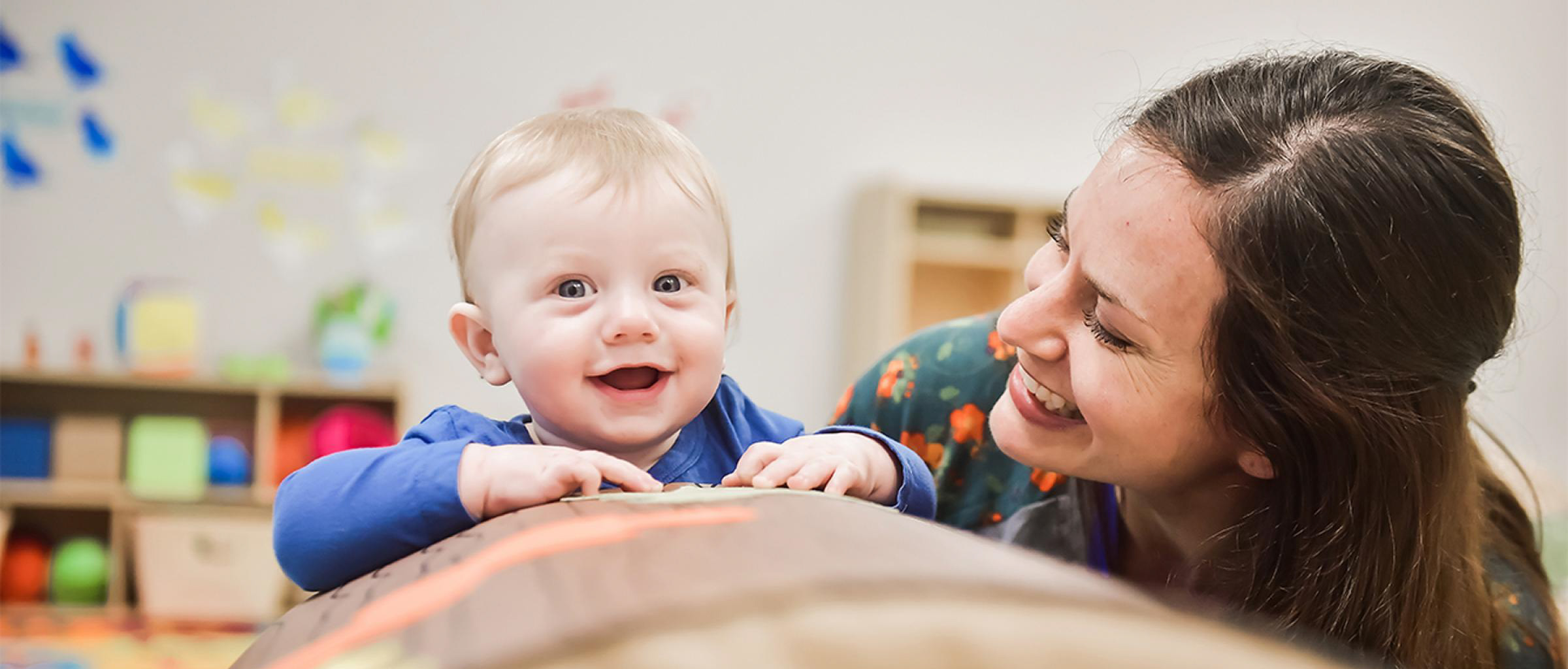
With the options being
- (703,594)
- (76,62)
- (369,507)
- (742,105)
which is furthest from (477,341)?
(76,62)

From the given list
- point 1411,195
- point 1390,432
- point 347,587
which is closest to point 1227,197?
point 1411,195

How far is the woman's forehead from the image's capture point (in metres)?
0.96

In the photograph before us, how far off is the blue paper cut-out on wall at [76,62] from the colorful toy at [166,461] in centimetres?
114

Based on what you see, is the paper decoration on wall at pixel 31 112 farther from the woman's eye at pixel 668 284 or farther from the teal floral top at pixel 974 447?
the woman's eye at pixel 668 284

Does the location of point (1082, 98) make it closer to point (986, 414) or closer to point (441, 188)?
point (441, 188)

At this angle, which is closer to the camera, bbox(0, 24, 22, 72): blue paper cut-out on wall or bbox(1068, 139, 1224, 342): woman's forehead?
bbox(1068, 139, 1224, 342): woman's forehead

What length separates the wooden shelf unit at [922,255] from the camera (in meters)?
4.10

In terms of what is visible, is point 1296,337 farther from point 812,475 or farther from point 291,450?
point 291,450

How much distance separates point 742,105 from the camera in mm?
4297

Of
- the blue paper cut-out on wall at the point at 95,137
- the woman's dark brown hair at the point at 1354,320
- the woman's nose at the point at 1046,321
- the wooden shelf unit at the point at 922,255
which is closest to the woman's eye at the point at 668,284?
the woman's nose at the point at 1046,321

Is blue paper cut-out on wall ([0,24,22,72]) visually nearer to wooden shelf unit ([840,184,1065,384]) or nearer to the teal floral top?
wooden shelf unit ([840,184,1065,384])

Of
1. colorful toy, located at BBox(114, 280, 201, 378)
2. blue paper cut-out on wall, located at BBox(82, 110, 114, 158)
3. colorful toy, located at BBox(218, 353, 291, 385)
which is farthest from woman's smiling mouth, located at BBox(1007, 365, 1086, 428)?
blue paper cut-out on wall, located at BBox(82, 110, 114, 158)

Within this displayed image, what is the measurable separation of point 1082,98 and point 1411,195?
391cm

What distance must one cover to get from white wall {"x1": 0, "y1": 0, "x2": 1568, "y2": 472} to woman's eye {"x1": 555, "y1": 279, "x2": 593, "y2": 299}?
107 inches
